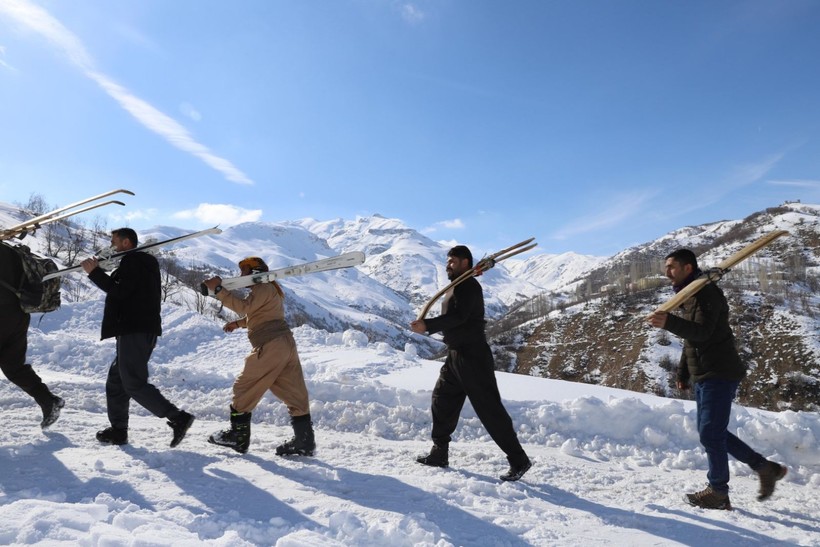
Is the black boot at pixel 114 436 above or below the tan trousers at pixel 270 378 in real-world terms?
below

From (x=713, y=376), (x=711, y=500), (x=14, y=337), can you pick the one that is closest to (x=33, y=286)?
(x=14, y=337)

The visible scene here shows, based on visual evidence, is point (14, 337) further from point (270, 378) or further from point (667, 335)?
point (667, 335)

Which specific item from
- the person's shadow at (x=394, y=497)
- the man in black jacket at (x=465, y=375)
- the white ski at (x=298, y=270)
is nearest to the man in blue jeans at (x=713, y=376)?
the man in black jacket at (x=465, y=375)

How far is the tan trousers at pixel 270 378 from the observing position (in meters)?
5.05

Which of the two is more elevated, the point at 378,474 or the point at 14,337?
the point at 14,337

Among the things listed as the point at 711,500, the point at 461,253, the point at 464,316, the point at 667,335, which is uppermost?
the point at 667,335

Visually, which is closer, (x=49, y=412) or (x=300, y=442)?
(x=300, y=442)

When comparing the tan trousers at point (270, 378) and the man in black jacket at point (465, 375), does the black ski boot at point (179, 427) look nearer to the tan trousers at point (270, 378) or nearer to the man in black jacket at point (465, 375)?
the tan trousers at point (270, 378)

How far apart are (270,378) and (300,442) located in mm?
734

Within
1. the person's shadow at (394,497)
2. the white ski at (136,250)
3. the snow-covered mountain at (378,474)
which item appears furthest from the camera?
the white ski at (136,250)

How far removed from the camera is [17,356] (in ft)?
17.1

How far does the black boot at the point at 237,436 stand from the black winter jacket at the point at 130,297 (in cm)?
123

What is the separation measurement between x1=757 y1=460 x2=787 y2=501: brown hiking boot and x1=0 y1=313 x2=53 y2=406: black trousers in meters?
7.01

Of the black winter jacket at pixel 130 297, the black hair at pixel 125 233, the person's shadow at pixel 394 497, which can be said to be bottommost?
the person's shadow at pixel 394 497
